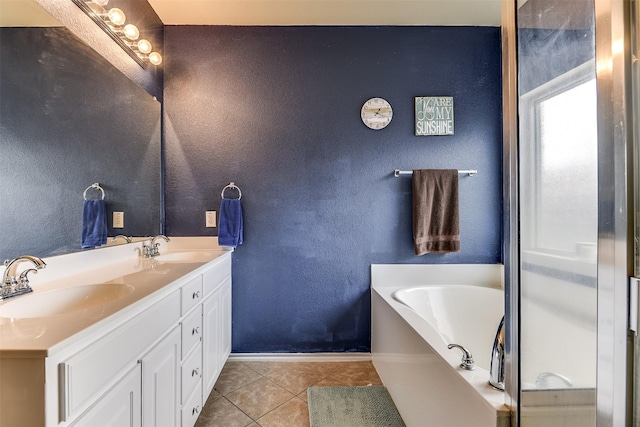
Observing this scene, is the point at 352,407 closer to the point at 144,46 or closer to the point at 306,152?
the point at 306,152

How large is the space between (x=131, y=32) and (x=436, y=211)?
2.33 meters

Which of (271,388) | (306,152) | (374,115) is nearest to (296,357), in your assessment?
(271,388)

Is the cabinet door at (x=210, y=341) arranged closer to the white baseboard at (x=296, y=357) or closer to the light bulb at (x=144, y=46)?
the white baseboard at (x=296, y=357)

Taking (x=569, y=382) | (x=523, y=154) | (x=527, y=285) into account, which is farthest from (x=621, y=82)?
(x=569, y=382)

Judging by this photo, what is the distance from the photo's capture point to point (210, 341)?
5.61 feet

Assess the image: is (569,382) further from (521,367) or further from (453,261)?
(453,261)

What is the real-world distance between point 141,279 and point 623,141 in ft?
5.11

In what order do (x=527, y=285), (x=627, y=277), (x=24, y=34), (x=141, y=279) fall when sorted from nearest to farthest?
(x=627, y=277)
(x=527, y=285)
(x=24, y=34)
(x=141, y=279)

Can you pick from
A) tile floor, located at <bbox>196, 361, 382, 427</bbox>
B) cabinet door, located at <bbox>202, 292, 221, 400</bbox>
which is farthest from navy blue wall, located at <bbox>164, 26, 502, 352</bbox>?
cabinet door, located at <bbox>202, 292, 221, 400</bbox>

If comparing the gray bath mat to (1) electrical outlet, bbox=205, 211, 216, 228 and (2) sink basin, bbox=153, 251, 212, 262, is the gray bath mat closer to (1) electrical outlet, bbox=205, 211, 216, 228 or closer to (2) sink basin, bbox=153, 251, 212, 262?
(2) sink basin, bbox=153, 251, 212, 262

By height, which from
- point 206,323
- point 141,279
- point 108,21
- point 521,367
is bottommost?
point 206,323

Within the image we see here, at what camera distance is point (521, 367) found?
2.85ft

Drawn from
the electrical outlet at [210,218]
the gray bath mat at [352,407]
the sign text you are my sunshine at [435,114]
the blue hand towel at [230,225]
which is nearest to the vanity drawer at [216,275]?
the blue hand towel at [230,225]

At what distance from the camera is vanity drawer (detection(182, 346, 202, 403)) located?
1.33 meters
